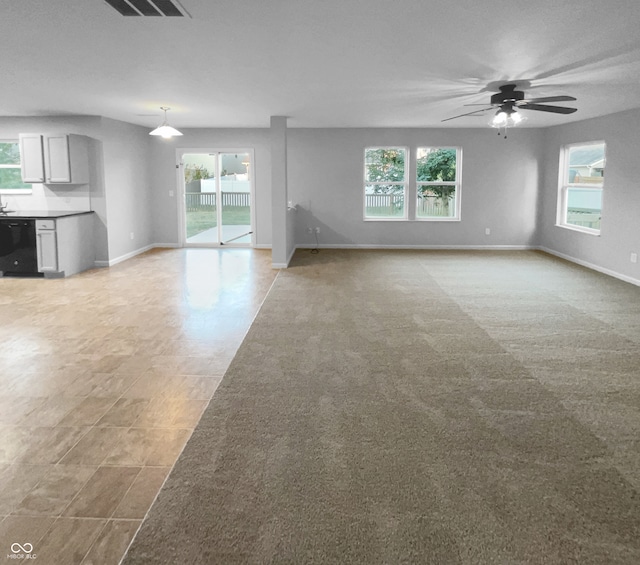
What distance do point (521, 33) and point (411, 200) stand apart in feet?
22.8

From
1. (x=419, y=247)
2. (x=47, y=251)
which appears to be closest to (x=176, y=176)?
(x=47, y=251)

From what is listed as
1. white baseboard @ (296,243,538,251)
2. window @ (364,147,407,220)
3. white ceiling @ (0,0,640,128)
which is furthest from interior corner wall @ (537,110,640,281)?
window @ (364,147,407,220)

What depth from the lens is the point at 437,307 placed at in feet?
19.0

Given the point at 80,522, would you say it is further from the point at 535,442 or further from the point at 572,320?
the point at 572,320

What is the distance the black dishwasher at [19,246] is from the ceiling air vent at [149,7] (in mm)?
5254

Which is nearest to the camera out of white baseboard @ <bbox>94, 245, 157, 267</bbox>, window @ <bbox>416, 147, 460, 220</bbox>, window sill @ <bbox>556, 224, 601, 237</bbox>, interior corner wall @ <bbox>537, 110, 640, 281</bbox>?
interior corner wall @ <bbox>537, 110, 640, 281</bbox>

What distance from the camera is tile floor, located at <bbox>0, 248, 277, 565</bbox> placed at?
218 cm

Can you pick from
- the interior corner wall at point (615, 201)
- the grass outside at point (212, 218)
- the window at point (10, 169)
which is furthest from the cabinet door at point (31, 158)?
the interior corner wall at point (615, 201)

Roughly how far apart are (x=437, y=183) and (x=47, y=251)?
684 cm

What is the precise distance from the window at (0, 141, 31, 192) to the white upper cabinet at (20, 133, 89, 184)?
0.71 meters

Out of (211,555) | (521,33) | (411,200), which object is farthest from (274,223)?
(211,555)

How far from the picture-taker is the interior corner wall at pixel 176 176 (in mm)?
10148

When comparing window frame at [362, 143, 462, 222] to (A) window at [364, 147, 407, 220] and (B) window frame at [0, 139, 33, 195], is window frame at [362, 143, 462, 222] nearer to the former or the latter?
(A) window at [364, 147, 407, 220]

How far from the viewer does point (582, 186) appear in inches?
347
